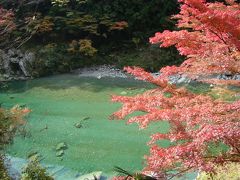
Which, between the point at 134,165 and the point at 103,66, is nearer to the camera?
the point at 134,165

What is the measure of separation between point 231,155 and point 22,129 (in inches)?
172

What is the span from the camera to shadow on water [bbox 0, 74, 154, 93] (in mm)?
11980

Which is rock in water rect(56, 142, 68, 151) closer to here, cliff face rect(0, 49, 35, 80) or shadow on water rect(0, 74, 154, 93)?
shadow on water rect(0, 74, 154, 93)

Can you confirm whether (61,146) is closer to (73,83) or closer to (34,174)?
(34,174)

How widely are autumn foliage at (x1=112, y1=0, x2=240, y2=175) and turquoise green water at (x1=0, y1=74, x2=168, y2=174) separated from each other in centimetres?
295

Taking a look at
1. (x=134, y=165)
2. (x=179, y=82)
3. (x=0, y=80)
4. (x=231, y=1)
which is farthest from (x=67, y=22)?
(x=231, y=1)

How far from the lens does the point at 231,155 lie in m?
3.67

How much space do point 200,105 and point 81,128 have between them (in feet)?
18.5

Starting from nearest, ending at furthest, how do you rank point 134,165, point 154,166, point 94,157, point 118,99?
point 154,166, point 118,99, point 134,165, point 94,157

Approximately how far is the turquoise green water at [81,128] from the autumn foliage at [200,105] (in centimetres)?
295

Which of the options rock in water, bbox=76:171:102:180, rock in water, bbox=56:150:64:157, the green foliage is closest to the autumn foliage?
the green foliage

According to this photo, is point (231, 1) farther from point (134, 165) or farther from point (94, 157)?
point (94, 157)


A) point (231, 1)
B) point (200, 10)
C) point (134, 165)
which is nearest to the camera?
point (200, 10)

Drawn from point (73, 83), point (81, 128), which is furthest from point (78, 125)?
point (73, 83)
